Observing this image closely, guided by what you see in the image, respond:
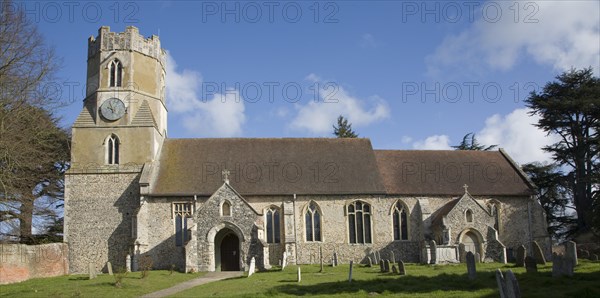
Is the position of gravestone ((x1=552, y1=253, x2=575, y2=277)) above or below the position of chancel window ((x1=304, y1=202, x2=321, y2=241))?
below

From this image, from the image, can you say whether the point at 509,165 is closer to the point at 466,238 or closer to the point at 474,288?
the point at 466,238

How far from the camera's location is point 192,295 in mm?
19109

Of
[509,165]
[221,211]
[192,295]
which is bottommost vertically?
[192,295]

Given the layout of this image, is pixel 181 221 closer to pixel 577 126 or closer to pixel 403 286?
pixel 403 286

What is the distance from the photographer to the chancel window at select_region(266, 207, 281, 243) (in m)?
33.3

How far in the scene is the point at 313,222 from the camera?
3362 centimetres

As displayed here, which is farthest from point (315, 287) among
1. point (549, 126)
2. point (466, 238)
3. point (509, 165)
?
point (549, 126)

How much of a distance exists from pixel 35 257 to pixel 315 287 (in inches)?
730

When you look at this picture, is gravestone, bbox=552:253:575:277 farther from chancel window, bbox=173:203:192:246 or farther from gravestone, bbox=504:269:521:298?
chancel window, bbox=173:203:192:246

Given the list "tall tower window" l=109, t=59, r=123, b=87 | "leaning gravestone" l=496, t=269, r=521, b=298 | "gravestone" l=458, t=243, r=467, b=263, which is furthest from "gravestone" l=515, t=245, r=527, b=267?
"tall tower window" l=109, t=59, r=123, b=87

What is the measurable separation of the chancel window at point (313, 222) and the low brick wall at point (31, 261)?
1419 cm

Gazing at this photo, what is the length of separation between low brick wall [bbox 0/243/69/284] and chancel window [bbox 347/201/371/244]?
1687 cm

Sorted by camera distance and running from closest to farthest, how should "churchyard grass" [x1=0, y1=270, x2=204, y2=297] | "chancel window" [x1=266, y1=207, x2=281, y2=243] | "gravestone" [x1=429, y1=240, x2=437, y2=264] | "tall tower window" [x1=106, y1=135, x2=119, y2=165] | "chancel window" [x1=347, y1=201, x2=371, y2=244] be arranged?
"churchyard grass" [x1=0, y1=270, x2=204, y2=297] < "gravestone" [x1=429, y1=240, x2=437, y2=264] < "chancel window" [x1=266, y1=207, x2=281, y2=243] < "chancel window" [x1=347, y1=201, x2=371, y2=244] < "tall tower window" [x1=106, y1=135, x2=119, y2=165]

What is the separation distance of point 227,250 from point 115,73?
Result: 13.9 m
